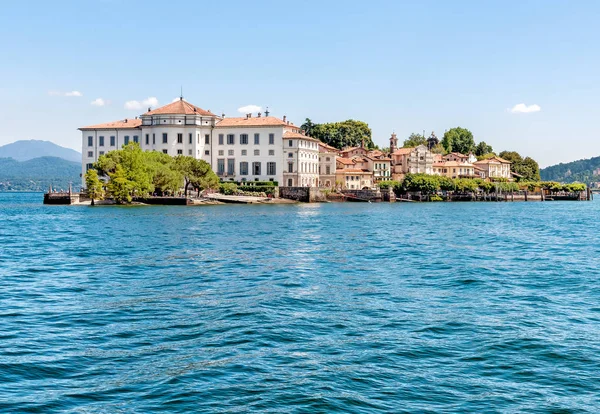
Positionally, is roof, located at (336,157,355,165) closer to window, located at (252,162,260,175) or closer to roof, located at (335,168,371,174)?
roof, located at (335,168,371,174)

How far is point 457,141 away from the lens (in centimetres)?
17750

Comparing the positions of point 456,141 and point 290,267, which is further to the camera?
point 456,141

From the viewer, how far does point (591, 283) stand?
68.2 feet

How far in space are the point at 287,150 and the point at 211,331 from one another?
270ft

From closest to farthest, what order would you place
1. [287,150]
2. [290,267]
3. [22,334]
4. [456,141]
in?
[22,334]
[290,267]
[287,150]
[456,141]

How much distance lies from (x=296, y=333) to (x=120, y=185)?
196 feet

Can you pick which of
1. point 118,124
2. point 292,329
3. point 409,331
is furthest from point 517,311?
point 118,124

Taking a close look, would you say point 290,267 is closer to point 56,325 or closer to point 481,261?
point 481,261

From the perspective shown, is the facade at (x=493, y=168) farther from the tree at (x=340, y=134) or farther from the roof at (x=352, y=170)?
the roof at (x=352, y=170)

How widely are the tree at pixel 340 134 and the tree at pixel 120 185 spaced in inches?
2945

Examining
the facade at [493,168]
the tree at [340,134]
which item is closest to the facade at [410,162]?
the tree at [340,134]

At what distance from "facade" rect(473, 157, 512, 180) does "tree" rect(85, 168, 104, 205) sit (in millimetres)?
94096

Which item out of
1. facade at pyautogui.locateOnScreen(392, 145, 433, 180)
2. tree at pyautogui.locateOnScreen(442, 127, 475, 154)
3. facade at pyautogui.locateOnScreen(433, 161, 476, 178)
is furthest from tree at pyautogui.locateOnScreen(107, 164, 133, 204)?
tree at pyautogui.locateOnScreen(442, 127, 475, 154)

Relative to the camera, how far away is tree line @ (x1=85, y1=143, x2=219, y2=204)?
7081 centimetres
